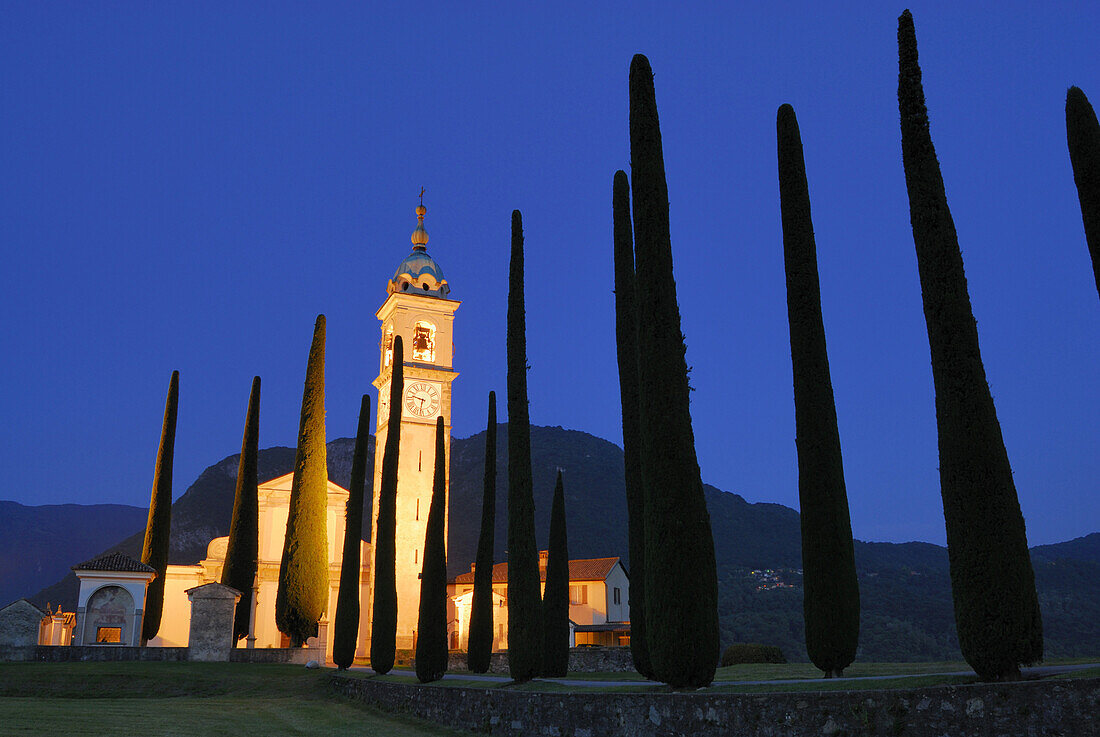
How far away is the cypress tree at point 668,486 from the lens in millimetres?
14242

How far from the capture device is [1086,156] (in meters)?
13.3

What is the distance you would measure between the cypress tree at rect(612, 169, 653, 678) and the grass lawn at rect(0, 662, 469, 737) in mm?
5289

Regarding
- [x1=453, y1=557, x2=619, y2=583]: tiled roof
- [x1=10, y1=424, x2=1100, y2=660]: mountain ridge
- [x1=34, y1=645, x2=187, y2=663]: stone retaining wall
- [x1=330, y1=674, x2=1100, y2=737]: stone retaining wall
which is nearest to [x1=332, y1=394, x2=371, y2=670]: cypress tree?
[x1=34, y1=645, x2=187, y2=663]: stone retaining wall

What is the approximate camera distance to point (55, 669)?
26.9 m

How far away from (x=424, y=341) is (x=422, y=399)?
4302 mm

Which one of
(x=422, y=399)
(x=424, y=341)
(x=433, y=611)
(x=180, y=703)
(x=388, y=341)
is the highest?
(x=388, y=341)

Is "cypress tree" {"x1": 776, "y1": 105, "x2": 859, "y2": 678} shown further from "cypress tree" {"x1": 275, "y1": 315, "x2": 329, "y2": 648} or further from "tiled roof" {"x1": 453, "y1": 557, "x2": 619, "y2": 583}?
"tiled roof" {"x1": 453, "y1": 557, "x2": 619, "y2": 583}

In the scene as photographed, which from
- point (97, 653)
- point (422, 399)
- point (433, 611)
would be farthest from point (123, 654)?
point (422, 399)

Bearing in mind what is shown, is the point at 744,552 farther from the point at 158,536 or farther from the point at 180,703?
the point at 180,703

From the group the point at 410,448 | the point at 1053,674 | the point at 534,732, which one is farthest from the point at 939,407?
the point at 410,448

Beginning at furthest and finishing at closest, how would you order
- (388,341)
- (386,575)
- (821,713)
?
(388,341), (386,575), (821,713)

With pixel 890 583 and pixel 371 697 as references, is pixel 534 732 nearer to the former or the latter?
pixel 371 697

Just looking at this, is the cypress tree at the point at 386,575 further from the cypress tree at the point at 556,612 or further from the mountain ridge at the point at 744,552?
the mountain ridge at the point at 744,552

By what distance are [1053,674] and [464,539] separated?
96200mm
